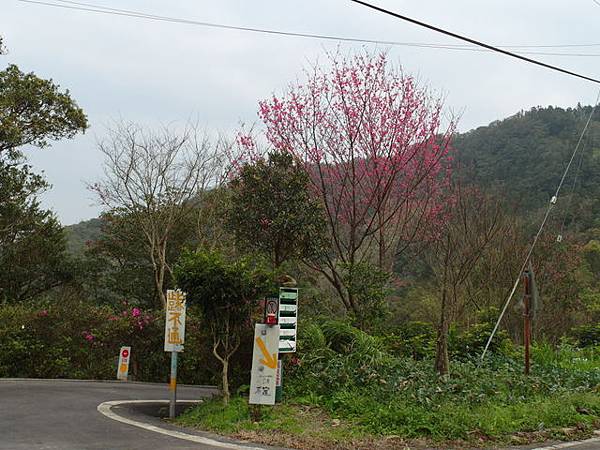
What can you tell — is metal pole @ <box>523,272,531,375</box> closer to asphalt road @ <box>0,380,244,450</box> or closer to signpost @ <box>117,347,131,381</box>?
asphalt road @ <box>0,380,244,450</box>

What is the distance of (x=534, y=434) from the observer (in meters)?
7.30

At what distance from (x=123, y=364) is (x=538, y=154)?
2529 cm

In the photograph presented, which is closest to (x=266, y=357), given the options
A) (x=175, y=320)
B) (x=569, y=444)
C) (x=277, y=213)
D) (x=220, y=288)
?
(x=220, y=288)

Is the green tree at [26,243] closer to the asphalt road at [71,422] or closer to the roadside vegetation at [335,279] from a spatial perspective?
the roadside vegetation at [335,279]

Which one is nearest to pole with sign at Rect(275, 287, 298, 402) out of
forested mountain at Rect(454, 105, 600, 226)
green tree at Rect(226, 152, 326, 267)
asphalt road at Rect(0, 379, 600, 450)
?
asphalt road at Rect(0, 379, 600, 450)

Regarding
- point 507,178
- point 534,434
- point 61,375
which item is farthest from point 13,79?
point 507,178

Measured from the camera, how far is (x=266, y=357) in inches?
311

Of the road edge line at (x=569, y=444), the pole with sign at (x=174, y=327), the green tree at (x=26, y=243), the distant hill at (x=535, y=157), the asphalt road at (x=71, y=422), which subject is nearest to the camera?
the asphalt road at (x=71, y=422)

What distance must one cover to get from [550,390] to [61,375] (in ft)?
38.8

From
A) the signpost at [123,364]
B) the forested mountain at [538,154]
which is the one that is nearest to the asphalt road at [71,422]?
the signpost at [123,364]

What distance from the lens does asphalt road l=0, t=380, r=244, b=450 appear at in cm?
655

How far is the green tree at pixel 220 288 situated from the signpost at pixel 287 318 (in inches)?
13.4

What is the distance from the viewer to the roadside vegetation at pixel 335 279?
8.26 m

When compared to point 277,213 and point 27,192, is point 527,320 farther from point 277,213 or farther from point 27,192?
point 27,192
